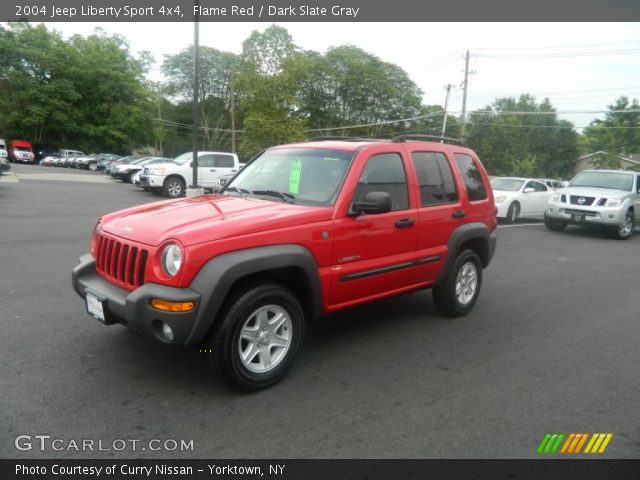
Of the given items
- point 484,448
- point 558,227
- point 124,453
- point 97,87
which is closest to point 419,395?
point 484,448

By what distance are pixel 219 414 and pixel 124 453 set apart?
2.11 ft

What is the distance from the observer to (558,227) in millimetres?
14188

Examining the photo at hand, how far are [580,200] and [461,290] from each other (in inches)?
373

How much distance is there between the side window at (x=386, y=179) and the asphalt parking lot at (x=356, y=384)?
1383mm

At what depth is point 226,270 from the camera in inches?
129

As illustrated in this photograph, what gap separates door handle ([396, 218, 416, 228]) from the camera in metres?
4.49

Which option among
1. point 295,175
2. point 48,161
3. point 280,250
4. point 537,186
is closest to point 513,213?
point 537,186

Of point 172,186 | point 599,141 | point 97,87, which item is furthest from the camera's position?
point 599,141

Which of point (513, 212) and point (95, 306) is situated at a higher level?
point (95, 306)

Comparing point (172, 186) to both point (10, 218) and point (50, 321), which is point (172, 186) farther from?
point (50, 321)

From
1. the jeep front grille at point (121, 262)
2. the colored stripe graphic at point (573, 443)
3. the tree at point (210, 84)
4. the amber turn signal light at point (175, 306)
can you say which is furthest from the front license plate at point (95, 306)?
the tree at point (210, 84)

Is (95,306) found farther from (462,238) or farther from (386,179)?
(462,238)

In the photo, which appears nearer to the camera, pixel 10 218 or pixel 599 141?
pixel 10 218

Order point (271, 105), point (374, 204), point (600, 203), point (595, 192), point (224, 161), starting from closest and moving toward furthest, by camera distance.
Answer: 1. point (374, 204)
2. point (600, 203)
3. point (595, 192)
4. point (224, 161)
5. point (271, 105)
